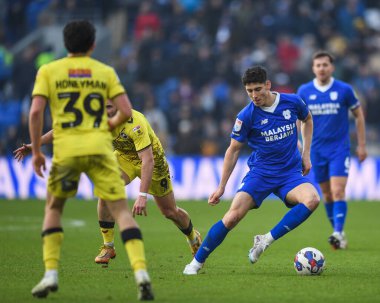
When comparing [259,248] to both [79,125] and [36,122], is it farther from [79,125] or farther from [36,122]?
[36,122]

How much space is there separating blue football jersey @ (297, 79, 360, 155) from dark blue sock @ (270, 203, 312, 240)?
12.6 ft

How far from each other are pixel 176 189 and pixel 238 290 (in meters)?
13.8

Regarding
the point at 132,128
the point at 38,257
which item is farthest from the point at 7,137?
the point at 132,128

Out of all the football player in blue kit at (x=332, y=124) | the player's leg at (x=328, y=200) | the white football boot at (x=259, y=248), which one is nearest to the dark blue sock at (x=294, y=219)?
the white football boot at (x=259, y=248)

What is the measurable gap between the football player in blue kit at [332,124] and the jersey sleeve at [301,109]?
318cm

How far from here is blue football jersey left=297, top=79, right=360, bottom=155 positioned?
13117 mm

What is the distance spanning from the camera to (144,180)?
920cm

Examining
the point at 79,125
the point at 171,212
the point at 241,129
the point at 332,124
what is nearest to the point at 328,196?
the point at 332,124

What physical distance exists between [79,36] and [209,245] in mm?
2937

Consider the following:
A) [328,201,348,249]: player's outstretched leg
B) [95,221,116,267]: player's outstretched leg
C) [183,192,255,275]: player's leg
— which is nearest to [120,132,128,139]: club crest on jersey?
[95,221,116,267]: player's outstretched leg

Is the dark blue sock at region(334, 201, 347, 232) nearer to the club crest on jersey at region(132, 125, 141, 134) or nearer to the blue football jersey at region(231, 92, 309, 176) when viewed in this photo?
the blue football jersey at region(231, 92, 309, 176)

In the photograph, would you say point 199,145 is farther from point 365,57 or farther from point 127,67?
point 365,57

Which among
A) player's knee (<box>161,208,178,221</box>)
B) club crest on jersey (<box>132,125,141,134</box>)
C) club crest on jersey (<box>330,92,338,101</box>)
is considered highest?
club crest on jersey (<box>330,92,338,101</box>)

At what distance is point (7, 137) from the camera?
24.0m
